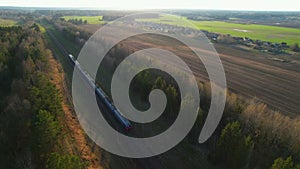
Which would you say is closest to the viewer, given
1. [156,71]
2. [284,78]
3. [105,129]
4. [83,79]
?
[105,129]

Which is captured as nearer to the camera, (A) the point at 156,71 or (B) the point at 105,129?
(B) the point at 105,129

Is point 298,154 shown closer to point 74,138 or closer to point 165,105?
point 165,105

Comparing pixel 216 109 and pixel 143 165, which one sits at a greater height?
pixel 216 109

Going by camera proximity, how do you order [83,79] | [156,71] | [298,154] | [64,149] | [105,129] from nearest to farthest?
[298,154] < [64,149] < [105,129] < [156,71] < [83,79]

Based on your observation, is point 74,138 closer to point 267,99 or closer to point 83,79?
point 83,79

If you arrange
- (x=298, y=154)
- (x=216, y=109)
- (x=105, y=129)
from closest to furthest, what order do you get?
(x=298, y=154) < (x=216, y=109) < (x=105, y=129)

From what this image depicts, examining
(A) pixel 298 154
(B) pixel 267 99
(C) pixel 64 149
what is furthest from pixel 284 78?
(C) pixel 64 149

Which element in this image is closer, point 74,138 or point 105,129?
point 74,138

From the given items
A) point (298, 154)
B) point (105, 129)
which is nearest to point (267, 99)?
point (298, 154)

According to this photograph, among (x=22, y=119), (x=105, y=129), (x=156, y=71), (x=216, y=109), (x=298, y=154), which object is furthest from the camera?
(x=156, y=71)
